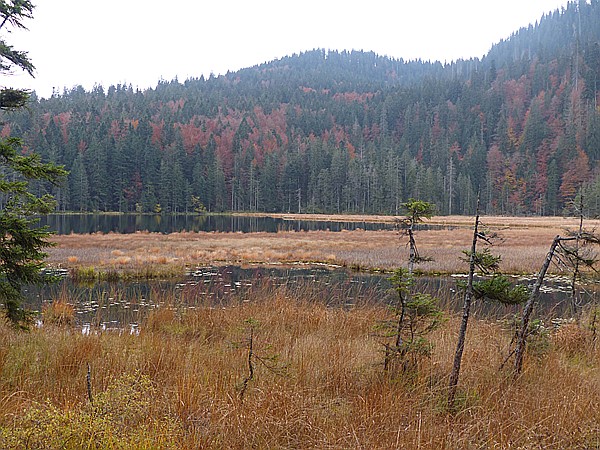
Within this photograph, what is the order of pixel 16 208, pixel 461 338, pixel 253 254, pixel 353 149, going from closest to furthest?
pixel 461 338 < pixel 16 208 < pixel 253 254 < pixel 353 149

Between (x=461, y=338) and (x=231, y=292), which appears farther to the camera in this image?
(x=231, y=292)

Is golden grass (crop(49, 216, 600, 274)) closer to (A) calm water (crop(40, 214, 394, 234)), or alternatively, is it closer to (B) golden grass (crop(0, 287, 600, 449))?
(A) calm water (crop(40, 214, 394, 234))

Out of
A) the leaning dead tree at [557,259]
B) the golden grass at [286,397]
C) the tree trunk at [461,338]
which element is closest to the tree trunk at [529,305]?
the leaning dead tree at [557,259]

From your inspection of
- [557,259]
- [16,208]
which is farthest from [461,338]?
[16,208]

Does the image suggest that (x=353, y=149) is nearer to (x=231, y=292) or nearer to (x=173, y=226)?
(x=173, y=226)

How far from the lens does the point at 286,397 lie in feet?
13.4

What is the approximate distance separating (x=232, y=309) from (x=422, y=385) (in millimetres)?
6469

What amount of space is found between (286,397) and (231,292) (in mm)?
11697

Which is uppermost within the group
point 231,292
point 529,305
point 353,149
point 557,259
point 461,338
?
point 353,149

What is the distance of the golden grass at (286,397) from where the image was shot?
3.29 m

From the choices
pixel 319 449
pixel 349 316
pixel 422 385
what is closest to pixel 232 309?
pixel 349 316

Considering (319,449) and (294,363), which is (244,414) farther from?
(294,363)

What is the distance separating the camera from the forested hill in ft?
342

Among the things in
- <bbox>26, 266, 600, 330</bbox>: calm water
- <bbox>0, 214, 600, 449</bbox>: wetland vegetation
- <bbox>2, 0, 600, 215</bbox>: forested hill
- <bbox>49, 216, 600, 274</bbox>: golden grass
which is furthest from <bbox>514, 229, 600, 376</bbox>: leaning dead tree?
<bbox>2, 0, 600, 215</bbox>: forested hill
